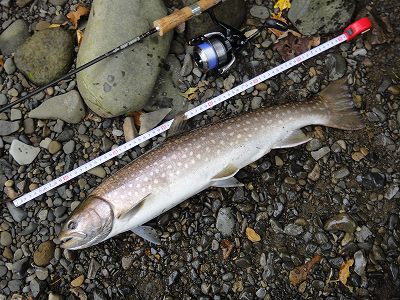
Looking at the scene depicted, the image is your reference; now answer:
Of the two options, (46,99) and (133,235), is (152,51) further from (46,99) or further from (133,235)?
(133,235)

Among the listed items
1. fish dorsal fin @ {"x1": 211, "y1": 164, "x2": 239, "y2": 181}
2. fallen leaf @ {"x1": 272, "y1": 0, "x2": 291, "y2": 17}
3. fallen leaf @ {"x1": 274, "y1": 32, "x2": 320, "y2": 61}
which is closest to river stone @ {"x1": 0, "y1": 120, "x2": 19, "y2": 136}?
fish dorsal fin @ {"x1": 211, "y1": 164, "x2": 239, "y2": 181}

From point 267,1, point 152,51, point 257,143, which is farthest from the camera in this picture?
point 267,1

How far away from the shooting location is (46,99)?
4.26 meters

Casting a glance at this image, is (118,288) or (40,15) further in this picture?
(40,15)

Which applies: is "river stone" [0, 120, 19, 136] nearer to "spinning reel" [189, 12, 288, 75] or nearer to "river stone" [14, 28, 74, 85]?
"river stone" [14, 28, 74, 85]

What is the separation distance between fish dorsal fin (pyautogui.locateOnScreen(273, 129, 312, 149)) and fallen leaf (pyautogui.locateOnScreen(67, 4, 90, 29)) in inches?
89.2

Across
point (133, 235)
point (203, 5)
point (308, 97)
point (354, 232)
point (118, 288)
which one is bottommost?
point (354, 232)

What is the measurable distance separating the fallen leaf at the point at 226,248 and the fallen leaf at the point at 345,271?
3.21ft

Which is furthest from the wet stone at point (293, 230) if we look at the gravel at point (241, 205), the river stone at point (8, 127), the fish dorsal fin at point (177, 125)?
the river stone at point (8, 127)

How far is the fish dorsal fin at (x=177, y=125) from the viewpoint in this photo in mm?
3748

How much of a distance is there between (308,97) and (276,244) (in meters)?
1.42

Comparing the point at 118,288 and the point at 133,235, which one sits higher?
the point at 133,235

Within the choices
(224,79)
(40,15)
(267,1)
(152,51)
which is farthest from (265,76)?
(40,15)

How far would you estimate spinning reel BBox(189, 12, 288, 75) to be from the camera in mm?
4000
